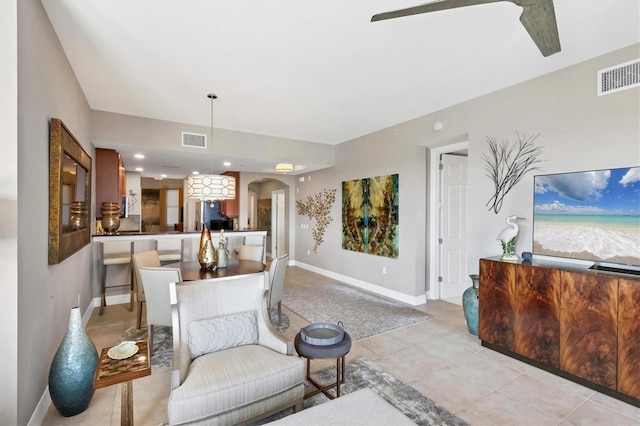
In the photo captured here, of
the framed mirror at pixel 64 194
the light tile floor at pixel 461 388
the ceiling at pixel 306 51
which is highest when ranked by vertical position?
the ceiling at pixel 306 51

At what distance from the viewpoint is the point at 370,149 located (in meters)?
5.46

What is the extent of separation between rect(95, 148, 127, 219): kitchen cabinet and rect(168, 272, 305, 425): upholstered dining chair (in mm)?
3480

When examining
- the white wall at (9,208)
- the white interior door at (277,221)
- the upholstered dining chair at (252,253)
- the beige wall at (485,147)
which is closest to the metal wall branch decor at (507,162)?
the beige wall at (485,147)

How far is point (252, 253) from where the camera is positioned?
4691mm

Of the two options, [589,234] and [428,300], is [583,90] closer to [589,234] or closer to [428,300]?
[589,234]

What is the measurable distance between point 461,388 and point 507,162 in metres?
2.42

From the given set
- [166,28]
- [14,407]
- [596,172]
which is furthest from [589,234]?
[14,407]

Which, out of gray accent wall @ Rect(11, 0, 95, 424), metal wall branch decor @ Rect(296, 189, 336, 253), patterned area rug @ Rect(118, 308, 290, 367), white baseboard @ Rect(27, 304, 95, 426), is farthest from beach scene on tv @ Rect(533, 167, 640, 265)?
white baseboard @ Rect(27, 304, 95, 426)

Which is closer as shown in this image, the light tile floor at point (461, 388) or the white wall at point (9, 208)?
the white wall at point (9, 208)

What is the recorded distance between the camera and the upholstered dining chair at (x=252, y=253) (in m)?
4.67

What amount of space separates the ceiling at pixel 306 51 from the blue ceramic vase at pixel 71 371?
2103mm

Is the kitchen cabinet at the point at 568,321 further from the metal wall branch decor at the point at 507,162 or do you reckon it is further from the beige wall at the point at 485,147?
the metal wall branch decor at the point at 507,162

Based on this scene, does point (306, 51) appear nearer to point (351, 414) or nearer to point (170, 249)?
point (351, 414)

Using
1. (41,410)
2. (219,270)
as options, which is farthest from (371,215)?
(41,410)
